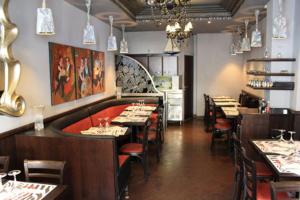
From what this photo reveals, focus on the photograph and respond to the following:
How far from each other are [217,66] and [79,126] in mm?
6146

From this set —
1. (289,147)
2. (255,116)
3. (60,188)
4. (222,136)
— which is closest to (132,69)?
(222,136)

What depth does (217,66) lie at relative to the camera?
9781 mm

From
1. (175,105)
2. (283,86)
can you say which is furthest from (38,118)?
(175,105)

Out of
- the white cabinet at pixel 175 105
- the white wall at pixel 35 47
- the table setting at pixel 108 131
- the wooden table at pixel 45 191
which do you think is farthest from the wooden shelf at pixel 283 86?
the white cabinet at pixel 175 105

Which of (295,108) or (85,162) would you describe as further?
(295,108)

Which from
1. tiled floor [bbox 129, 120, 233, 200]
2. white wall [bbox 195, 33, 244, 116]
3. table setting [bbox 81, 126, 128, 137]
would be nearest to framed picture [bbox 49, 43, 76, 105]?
table setting [bbox 81, 126, 128, 137]

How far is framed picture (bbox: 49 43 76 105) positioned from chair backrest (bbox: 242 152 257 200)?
3.12m

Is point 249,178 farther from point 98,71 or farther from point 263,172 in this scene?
point 98,71

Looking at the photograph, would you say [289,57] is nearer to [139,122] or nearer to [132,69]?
[139,122]

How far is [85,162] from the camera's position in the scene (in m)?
3.34

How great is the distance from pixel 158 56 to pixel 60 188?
7.20 meters

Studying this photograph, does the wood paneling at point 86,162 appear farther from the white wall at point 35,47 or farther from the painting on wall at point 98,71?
the painting on wall at point 98,71

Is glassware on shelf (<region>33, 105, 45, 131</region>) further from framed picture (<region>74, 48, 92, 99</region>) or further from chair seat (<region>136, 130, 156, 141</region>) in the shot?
chair seat (<region>136, 130, 156, 141</region>)

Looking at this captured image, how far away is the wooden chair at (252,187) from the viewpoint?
2793 mm
